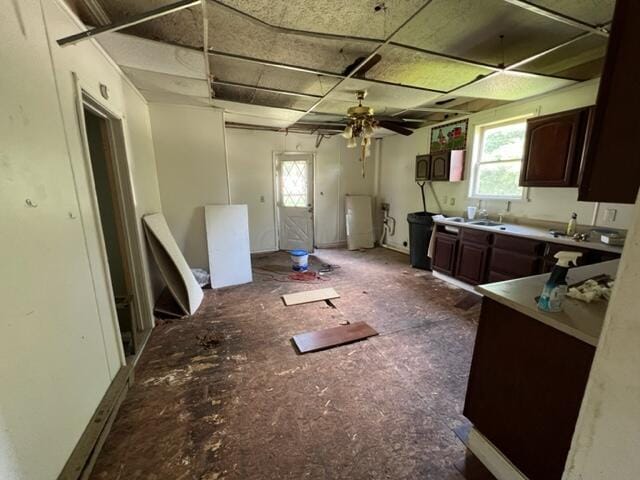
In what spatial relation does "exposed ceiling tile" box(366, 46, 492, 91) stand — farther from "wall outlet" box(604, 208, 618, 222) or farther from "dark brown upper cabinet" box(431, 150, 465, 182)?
"wall outlet" box(604, 208, 618, 222)

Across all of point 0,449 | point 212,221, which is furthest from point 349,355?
point 212,221

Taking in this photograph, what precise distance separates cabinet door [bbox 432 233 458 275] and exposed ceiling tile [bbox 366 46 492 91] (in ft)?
6.54

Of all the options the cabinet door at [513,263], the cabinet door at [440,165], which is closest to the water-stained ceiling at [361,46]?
the cabinet door at [440,165]

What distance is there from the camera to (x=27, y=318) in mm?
1078

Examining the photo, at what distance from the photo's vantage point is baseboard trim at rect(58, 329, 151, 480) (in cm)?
124

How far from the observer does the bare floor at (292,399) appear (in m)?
1.40

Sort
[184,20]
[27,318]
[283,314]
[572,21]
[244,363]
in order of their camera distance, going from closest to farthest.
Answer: [27,318], [572,21], [184,20], [244,363], [283,314]

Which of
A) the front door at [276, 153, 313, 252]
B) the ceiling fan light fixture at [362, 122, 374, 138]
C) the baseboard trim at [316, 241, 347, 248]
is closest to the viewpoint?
the ceiling fan light fixture at [362, 122, 374, 138]

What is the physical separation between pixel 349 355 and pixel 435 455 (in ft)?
3.08

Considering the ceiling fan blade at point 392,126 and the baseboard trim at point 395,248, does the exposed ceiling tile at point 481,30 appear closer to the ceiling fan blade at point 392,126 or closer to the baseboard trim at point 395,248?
the ceiling fan blade at point 392,126

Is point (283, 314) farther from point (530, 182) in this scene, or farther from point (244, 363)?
point (530, 182)

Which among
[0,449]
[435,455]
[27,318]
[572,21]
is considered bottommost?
[435,455]

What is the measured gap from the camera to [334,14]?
5.65 feet

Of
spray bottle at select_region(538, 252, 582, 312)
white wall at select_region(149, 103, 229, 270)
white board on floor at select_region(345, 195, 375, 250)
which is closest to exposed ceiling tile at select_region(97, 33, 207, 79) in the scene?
white wall at select_region(149, 103, 229, 270)
